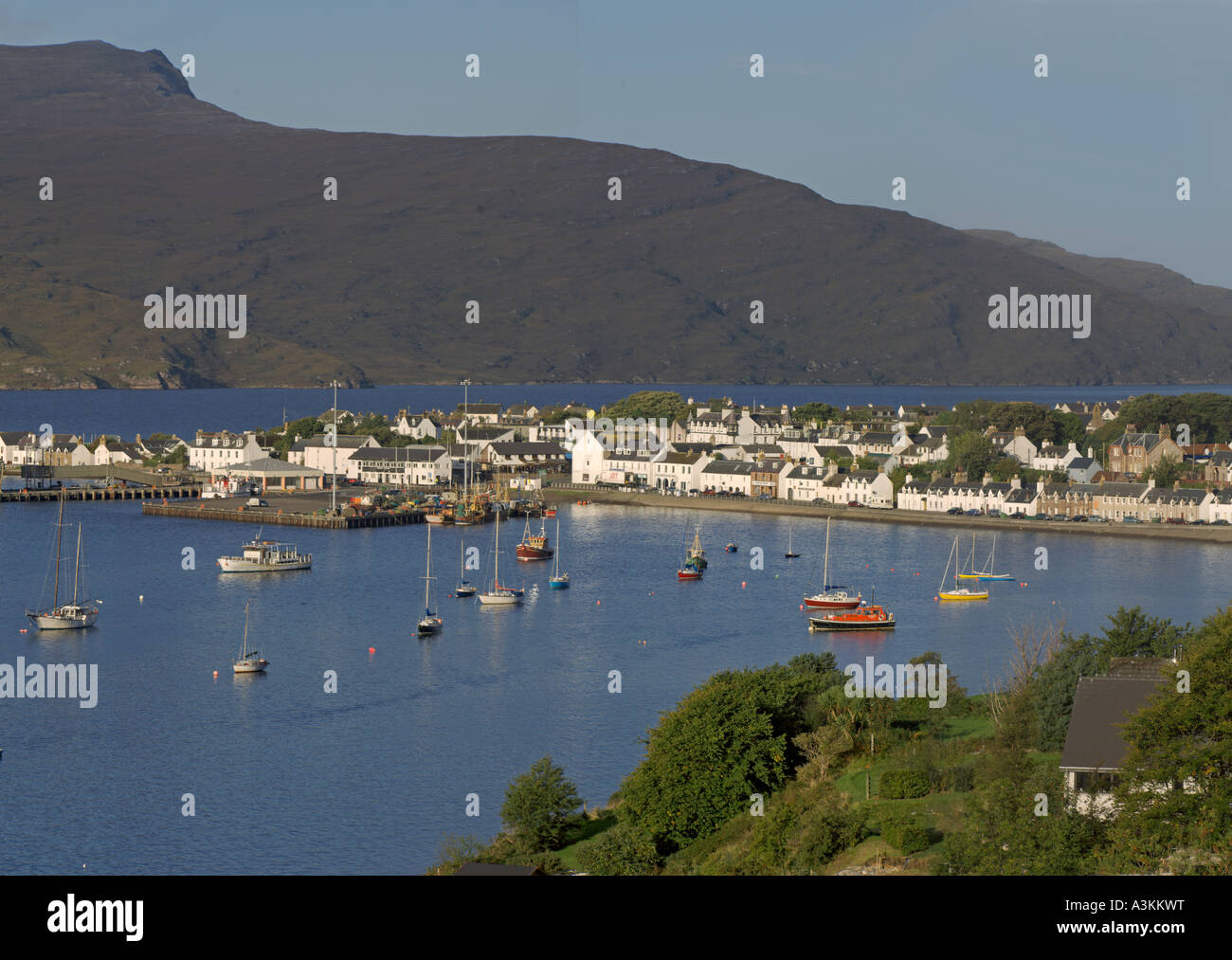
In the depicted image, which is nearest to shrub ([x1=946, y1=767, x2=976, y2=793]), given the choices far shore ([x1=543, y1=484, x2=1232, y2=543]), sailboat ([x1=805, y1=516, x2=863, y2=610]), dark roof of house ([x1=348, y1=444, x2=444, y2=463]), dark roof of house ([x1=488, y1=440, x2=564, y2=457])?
sailboat ([x1=805, y1=516, x2=863, y2=610])

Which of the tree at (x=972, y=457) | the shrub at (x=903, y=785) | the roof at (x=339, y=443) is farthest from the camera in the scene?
the roof at (x=339, y=443)

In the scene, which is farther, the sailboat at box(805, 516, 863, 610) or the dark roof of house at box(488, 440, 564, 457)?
the dark roof of house at box(488, 440, 564, 457)

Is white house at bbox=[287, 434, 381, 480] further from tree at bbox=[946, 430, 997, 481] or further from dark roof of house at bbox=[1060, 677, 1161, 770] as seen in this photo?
dark roof of house at bbox=[1060, 677, 1161, 770]

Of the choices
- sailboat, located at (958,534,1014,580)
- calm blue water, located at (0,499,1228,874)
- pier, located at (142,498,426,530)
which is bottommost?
calm blue water, located at (0,499,1228,874)

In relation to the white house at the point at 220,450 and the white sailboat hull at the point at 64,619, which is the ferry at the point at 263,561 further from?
the white house at the point at 220,450

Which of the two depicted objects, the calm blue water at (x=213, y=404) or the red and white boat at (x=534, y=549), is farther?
the calm blue water at (x=213, y=404)

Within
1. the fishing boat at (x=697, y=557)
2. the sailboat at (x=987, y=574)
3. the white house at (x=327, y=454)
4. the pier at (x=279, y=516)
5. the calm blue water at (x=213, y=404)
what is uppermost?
the calm blue water at (x=213, y=404)

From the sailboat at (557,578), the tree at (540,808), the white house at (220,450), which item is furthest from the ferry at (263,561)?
the white house at (220,450)

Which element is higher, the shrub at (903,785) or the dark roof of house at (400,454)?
the dark roof of house at (400,454)
